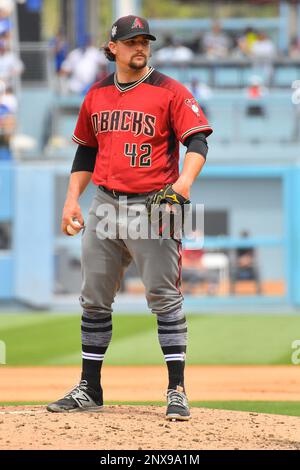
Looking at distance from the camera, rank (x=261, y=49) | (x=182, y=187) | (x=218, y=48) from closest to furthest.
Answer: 1. (x=182, y=187)
2. (x=261, y=49)
3. (x=218, y=48)

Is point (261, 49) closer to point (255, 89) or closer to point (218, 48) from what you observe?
point (218, 48)

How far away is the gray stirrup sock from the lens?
5.32 meters

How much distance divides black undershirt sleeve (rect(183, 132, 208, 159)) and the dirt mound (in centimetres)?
135

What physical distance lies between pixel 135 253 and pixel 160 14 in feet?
123

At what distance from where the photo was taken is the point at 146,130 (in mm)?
5293

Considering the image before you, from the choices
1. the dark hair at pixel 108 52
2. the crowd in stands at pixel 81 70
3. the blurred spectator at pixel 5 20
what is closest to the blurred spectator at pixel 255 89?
the crowd in stands at pixel 81 70

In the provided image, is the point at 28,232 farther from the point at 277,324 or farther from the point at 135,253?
the point at 135,253

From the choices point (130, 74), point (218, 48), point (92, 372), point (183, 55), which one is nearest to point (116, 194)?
point (130, 74)

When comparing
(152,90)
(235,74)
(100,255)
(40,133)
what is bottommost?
(100,255)

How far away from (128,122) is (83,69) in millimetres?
13292

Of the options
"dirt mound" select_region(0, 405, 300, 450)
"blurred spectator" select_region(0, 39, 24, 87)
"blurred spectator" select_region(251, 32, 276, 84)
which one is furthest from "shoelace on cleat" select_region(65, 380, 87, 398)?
"blurred spectator" select_region(251, 32, 276, 84)

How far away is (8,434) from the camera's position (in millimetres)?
4832

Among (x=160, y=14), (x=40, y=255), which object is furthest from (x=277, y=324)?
(x=160, y=14)

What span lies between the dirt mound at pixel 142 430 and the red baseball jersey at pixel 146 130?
3.87 ft
